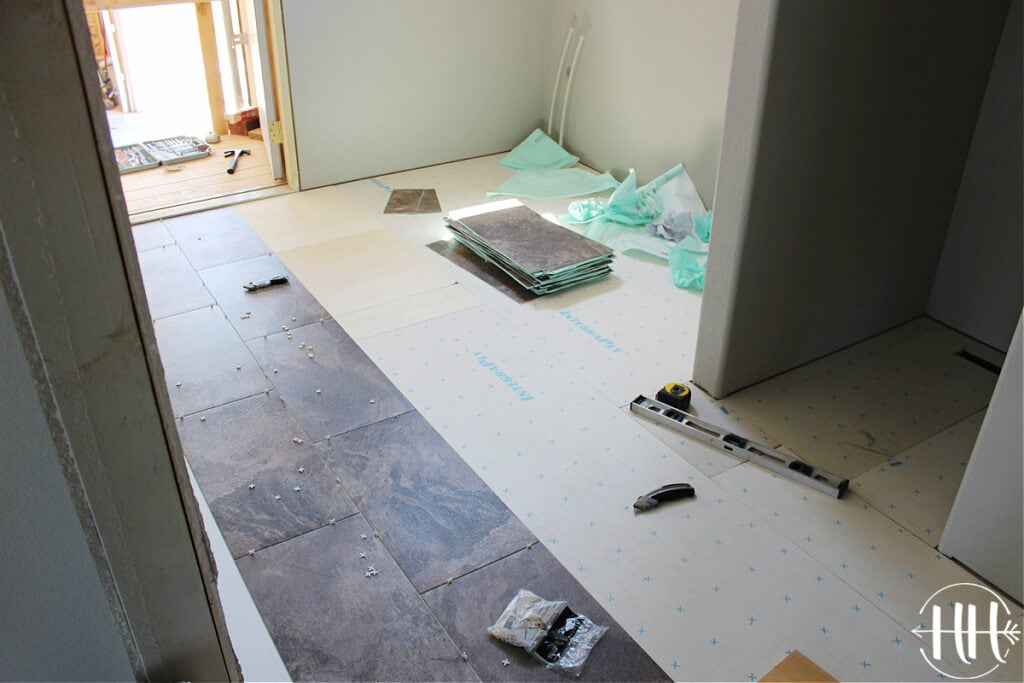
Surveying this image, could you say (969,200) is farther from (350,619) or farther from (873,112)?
(350,619)

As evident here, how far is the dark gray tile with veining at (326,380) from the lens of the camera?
2.76 m

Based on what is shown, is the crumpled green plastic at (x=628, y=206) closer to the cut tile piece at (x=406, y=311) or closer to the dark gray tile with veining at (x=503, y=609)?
the cut tile piece at (x=406, y=311)

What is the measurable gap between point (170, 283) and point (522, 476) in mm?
1893

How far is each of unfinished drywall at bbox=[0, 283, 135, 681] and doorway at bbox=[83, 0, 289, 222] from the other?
304cm

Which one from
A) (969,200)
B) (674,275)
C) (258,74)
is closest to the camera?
(969,200)

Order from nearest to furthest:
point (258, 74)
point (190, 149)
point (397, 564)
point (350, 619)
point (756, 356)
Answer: point (350, 619)
point (397, 564)
point (756, 356)
point (258, 74)
point (190, 149)

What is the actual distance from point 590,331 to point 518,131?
88.0 inches

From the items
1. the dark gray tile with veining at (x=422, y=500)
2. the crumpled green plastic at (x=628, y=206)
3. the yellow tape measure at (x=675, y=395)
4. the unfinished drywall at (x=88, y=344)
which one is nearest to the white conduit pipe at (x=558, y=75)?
the crumpled green plastic at (x=628, y=206)

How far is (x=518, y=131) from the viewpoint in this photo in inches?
201

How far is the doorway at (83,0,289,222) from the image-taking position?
14.1 feet

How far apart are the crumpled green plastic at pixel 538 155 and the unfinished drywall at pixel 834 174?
2.20 m

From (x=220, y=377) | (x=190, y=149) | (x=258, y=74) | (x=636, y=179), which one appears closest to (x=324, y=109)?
(x=258, y=74)

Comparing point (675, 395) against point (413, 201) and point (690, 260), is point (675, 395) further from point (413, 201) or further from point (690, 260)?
point (413, 201)

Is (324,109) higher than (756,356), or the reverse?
(324,109)
